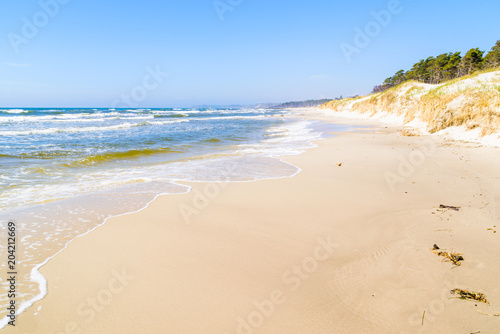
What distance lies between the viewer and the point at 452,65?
4688cm

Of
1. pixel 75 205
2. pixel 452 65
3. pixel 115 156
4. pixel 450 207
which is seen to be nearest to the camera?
pixel 450 207

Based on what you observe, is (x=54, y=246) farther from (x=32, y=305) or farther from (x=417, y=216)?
(x=417, y=216)

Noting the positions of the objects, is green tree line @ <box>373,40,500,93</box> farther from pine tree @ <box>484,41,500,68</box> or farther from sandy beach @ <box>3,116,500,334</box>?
sandy beach @ <box>3,116,500,334</box>

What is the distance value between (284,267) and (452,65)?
200ft

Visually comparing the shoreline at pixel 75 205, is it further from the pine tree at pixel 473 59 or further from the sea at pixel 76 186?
the pine tree at pixel 473 59

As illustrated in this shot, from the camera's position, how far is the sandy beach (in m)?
2.38

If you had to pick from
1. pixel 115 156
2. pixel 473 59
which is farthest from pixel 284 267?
pixel 473 59

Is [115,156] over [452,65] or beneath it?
beneath

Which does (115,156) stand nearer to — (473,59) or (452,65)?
(473,59)

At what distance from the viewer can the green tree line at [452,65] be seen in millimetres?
39312

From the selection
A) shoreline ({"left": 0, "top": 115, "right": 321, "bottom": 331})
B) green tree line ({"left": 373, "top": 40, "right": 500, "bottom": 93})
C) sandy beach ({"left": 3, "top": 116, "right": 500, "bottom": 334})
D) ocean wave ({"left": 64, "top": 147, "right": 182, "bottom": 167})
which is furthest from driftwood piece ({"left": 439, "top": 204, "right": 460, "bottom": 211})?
green tree line ({"left": 373, "top": 40, "right": 500, "bottom": 93})

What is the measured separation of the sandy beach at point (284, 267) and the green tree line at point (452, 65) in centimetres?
4448

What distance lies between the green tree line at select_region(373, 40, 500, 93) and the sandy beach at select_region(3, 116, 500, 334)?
146ft

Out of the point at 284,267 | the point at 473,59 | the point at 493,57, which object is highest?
the point at 473,59
